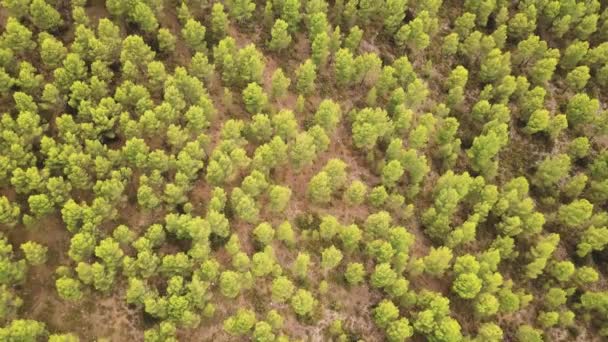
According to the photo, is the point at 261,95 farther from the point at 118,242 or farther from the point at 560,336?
the point at 560,336

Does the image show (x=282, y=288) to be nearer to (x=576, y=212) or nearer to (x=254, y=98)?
(x=254, y=98)

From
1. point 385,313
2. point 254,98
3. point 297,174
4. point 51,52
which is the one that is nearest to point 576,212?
point 385,313

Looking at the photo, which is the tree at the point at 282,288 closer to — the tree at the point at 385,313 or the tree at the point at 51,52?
the tree at the point at 385,313

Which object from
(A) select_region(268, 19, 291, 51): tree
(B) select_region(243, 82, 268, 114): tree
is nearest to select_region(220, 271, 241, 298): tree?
(B) select_region(243, 82, 268, 114): tree

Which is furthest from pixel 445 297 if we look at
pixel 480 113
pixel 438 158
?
pixel 480 113

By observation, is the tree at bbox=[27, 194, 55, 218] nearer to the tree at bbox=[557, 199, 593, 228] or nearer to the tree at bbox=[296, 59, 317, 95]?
the tree at bbox=[296, 59, 317, 95]
